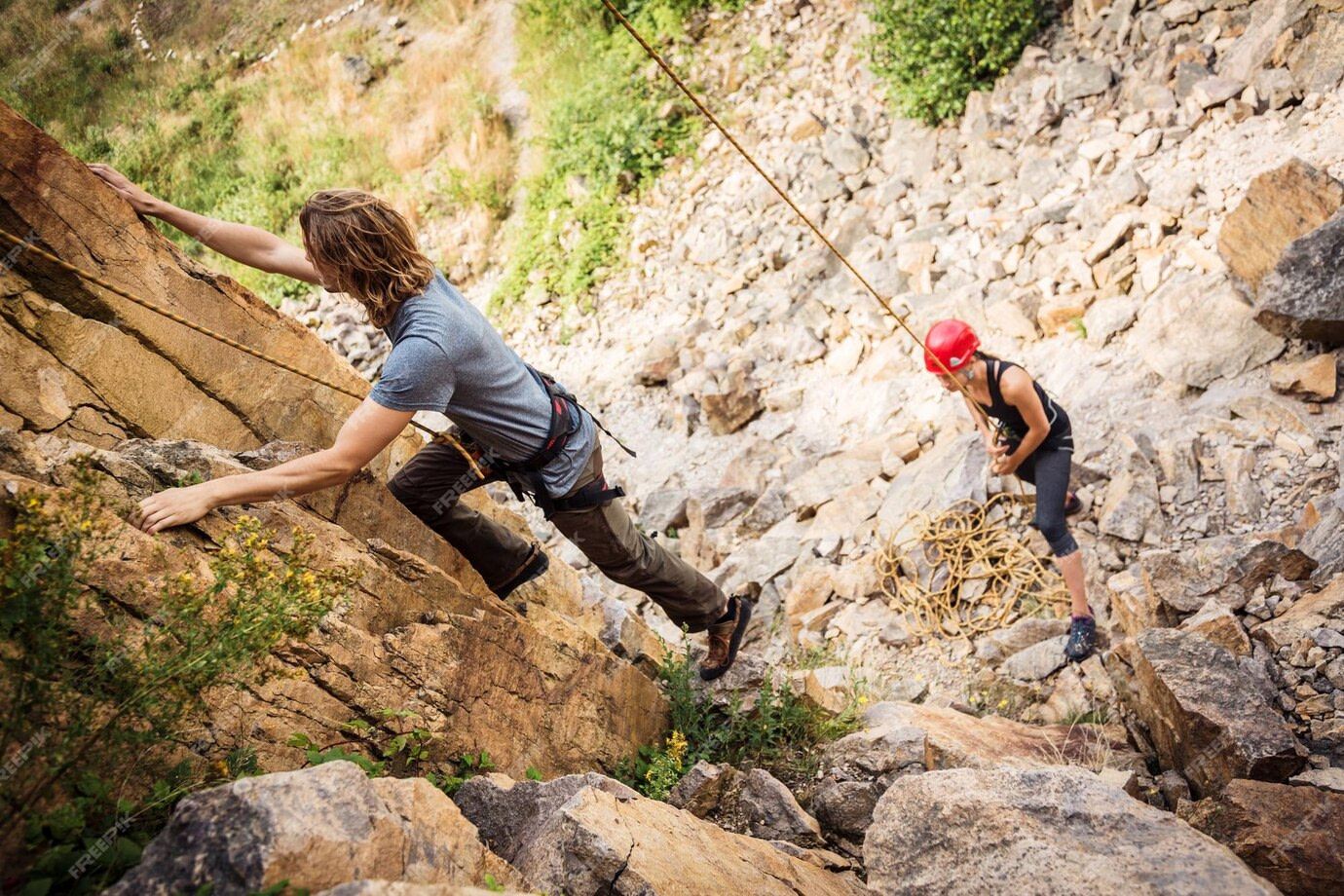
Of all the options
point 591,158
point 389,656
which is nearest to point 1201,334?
point 389,656

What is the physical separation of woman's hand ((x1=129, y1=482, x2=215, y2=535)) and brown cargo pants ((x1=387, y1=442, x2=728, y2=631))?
122 centimetres

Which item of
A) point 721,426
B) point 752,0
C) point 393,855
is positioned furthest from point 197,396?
point 752,0

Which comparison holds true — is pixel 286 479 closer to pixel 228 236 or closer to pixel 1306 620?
pixel 228 236

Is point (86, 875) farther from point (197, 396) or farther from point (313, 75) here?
point (313, 75)

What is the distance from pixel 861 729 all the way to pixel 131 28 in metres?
9.58

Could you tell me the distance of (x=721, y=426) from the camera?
8641mm

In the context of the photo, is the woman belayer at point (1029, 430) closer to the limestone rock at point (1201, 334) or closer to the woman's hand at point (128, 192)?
the limestone rock at point (1201, 334)

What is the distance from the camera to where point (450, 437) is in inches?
153

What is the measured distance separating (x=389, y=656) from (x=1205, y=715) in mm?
3366

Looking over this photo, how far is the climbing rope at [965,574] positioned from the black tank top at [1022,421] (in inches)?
38.7

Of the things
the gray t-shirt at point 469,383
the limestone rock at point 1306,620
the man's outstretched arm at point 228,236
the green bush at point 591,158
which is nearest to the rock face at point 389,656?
the gray t-shirt at point 469,383

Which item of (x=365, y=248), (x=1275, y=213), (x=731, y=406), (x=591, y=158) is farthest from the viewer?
(x=591, y=158)

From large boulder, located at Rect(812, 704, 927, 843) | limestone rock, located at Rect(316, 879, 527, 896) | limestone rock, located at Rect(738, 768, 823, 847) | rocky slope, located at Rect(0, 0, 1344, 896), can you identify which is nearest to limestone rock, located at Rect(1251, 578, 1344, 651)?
rocky slope, located at Rect(0, 0, 1344, 896)

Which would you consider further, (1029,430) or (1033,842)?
(1029,430)
